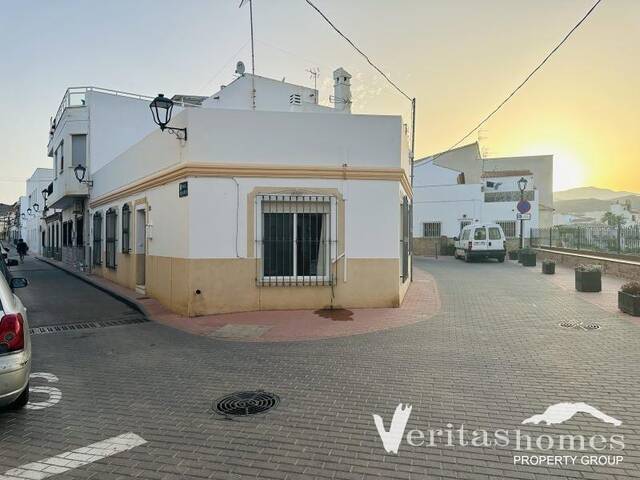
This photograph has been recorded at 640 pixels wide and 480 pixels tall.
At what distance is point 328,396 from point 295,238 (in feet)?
17.1

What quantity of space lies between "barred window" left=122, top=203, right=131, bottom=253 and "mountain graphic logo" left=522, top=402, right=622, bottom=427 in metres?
12.8

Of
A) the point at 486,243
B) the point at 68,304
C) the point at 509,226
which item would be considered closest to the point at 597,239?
the point at 486,243

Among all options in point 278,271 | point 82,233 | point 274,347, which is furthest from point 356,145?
point 82,233

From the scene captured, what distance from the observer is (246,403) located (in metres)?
4.77

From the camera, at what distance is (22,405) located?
4.72m

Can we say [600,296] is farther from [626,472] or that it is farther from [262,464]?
[262,464]

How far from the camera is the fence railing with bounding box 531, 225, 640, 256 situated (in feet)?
54.3

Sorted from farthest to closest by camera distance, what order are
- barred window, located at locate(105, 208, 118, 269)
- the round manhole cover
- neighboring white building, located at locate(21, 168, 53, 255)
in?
neighboring white building, located at locate(21, 168, 53, 255) < barred window, located at locate(105, 208, 118, 269) < the round manhole cover

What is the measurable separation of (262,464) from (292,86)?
2009cm

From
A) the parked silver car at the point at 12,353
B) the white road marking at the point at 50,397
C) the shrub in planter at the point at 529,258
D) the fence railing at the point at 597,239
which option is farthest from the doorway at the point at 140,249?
the fence railing at the point at 597,239

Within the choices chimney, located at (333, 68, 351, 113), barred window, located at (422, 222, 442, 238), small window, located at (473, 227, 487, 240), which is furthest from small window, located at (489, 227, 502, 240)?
chimney, located at (333, 68, 351, 113)

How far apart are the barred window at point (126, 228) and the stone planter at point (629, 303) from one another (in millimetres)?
13205

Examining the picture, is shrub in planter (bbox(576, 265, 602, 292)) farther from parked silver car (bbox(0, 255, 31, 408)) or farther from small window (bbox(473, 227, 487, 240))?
parked silver car (bbox(0, 255, 31, 408))
